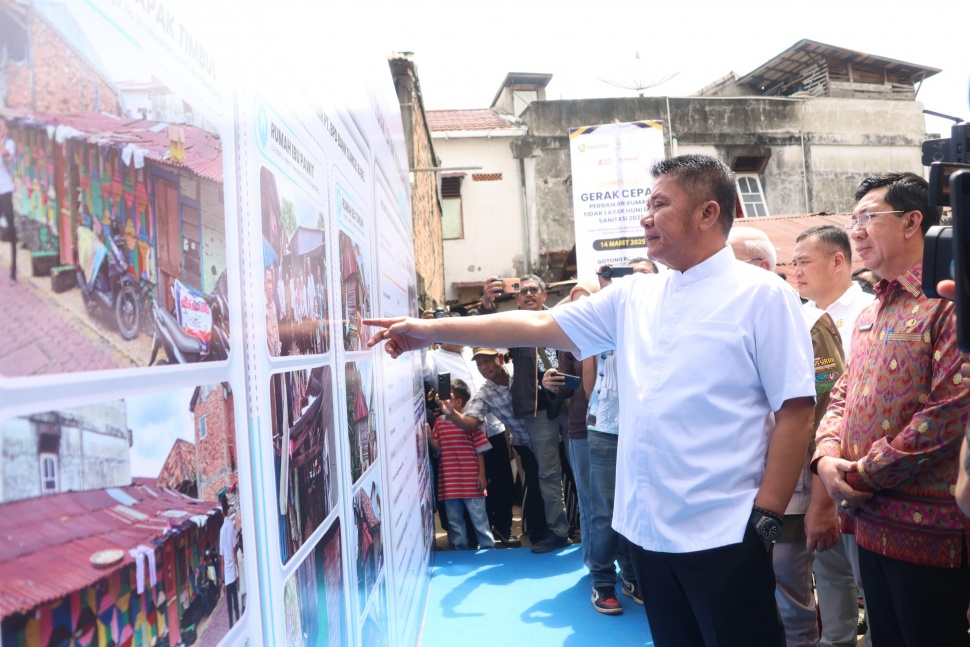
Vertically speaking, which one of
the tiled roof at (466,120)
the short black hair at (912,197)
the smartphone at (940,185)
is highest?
the tiled roof at (466,120)

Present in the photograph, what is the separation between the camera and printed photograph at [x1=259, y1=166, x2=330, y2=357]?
121cm

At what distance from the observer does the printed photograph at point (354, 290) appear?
6.20ft

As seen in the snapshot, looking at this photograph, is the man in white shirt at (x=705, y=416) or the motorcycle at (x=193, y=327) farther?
the man in white shirt at (x=705, y=416)

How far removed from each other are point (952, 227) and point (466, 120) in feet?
56.4

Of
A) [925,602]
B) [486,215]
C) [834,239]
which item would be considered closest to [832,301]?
[834,239]

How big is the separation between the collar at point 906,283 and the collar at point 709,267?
0.47m

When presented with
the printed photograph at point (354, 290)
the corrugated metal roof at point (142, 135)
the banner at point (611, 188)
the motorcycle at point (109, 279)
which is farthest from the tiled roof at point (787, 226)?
the motorcycle at point (109, 279)

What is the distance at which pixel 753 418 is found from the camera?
1.98 m

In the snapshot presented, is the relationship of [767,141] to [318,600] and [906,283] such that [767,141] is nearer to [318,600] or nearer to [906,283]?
[906,283]

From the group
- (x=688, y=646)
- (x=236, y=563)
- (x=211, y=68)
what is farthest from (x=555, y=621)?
(x=211, y=68)

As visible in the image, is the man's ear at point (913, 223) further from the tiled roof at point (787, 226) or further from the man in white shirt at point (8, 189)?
the tiled roof at point (787, 226)

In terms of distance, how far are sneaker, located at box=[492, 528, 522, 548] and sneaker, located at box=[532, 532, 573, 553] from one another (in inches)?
11.2

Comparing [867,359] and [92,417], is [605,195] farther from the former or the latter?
[92,417]

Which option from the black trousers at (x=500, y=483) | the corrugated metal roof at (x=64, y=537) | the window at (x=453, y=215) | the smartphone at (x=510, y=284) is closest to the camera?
the corrugated metal roof at (x=64, y=537)
